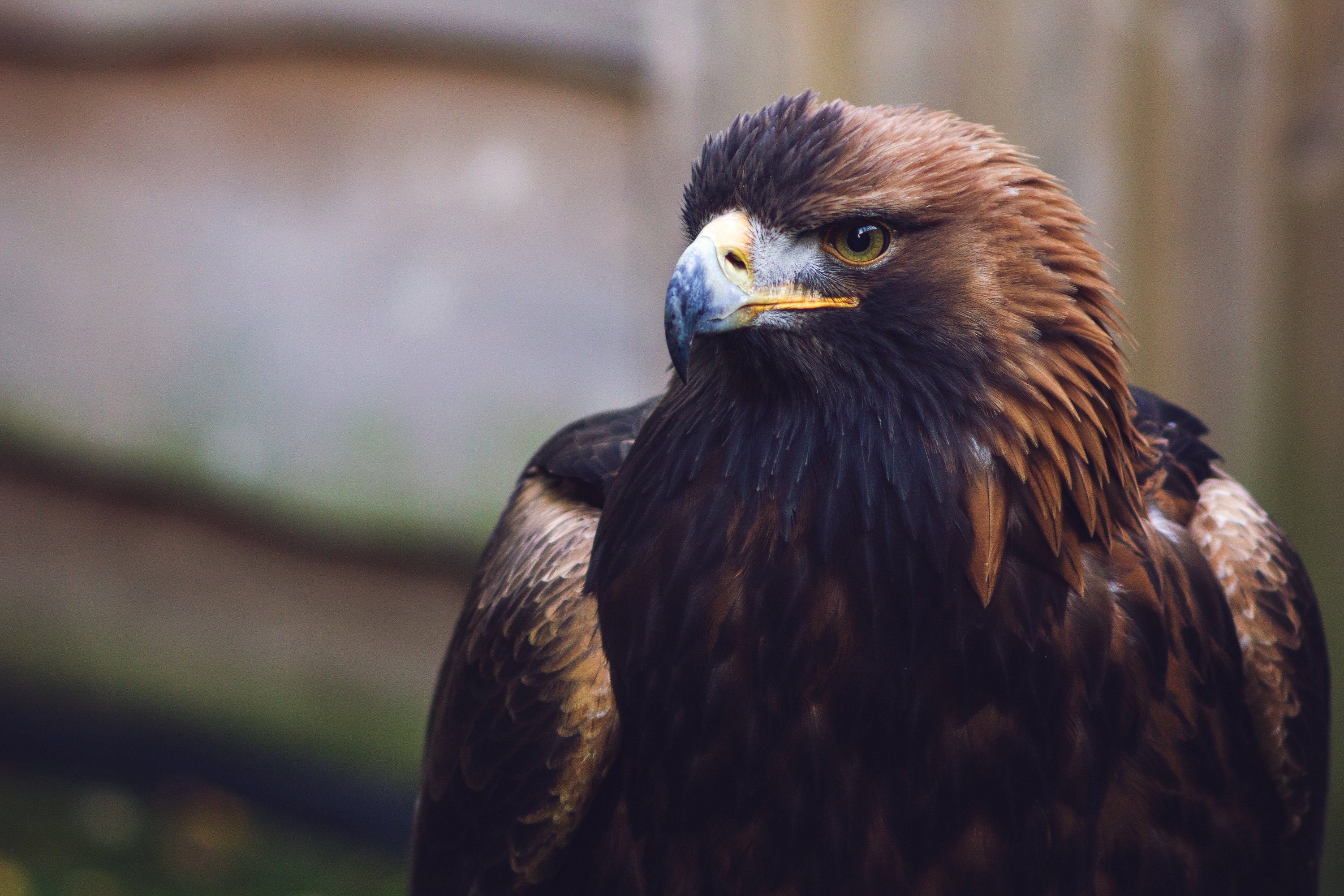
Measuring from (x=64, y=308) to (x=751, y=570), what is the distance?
4.65m

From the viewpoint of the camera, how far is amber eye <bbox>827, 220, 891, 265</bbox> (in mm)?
1986

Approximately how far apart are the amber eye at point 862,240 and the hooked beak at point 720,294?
0.06m

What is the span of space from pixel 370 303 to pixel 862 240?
12.0 ft

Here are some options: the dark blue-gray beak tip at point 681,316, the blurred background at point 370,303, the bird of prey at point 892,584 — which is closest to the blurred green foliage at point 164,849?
the blurred background at point 370,303

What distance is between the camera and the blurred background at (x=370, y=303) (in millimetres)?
4531

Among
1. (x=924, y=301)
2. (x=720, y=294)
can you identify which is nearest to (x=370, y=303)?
(x=720, y=294)

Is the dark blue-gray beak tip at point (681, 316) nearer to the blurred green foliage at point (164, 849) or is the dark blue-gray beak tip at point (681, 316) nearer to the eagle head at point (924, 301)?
the eagle head at point (924, 301)

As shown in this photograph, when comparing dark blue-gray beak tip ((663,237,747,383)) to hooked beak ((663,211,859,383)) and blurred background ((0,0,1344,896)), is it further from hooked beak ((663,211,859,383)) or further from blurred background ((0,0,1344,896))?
blurred background ((0,0,1344,896))

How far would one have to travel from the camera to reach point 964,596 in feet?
6.38

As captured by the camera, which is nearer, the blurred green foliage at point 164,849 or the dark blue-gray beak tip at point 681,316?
the dark blue-gray beak tip at point 681,316

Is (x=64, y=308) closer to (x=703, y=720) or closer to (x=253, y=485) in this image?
(x=253, y=485)

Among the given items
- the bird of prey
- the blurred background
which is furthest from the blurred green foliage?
the bird of prey

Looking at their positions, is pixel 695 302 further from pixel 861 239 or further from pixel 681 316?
pixel 861 239

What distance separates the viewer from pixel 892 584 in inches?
77.0
